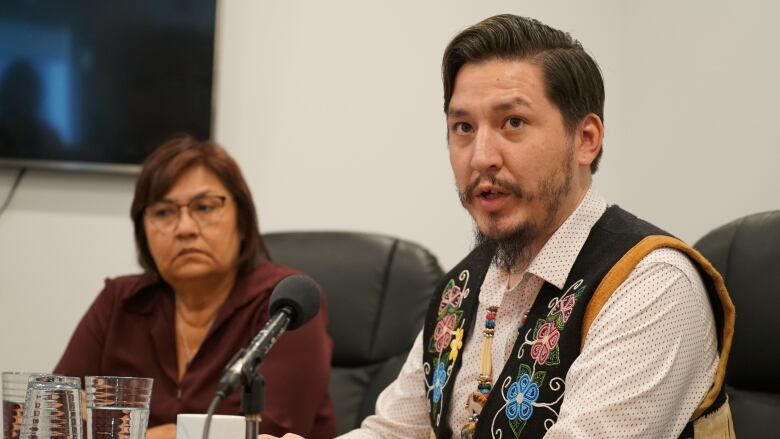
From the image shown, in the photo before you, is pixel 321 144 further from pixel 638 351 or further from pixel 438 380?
pixel 638 351

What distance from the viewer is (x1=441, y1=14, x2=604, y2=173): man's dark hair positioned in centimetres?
182

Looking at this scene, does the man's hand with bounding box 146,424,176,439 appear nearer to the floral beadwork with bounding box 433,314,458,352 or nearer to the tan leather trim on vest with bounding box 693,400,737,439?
the floral beadwork with bounding box 433,314,458,352

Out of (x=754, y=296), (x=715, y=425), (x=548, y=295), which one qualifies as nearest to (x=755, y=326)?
(x=754, y=296)

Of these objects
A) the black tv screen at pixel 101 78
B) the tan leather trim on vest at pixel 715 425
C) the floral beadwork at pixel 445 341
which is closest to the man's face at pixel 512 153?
the floral beadwork at pixel 445 341

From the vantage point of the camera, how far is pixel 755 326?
1960 millimetres

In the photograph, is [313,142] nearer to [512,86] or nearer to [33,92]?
[33,92]

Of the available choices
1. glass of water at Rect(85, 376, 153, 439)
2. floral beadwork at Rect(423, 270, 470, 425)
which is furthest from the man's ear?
glass of water at Rect(85, 376, 153, 439)

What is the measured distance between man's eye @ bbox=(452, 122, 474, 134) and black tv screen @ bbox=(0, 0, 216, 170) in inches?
66.5

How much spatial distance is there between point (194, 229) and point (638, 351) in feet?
4.84

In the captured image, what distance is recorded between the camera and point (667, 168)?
3.08 metres

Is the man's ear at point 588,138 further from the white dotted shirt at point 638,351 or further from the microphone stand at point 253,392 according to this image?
the microphone stand at point 253,392

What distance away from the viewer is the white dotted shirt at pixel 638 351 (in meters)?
1.51

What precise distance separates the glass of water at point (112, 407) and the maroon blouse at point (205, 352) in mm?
1006

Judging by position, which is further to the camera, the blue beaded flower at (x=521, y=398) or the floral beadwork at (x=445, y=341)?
the floral beadwork at (x=445, y=341)
